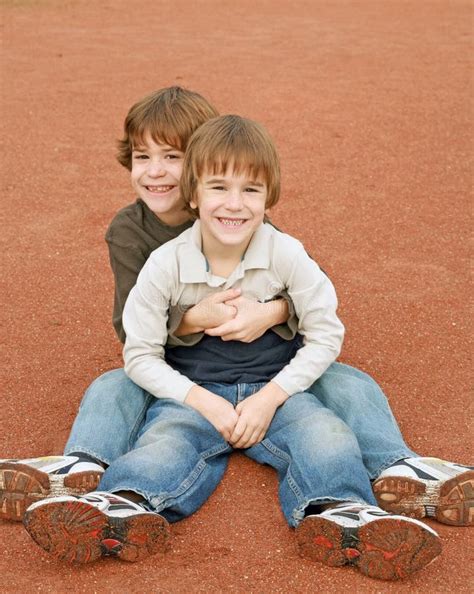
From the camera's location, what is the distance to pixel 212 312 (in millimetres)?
3447

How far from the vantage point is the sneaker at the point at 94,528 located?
2746 mm

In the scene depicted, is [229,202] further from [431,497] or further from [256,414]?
[431,497]

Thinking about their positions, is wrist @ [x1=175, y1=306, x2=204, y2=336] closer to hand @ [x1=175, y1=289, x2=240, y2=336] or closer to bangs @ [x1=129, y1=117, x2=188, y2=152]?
hand @ [x1=175, y1=289, x2=240, y2=336]

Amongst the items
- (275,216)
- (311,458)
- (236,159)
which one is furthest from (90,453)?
(275,216)

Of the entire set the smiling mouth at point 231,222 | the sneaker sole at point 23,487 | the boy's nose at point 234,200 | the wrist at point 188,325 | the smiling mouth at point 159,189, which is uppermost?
the boy's nose at point 234,200

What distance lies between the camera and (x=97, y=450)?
131 inches

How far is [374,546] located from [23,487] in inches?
43.4

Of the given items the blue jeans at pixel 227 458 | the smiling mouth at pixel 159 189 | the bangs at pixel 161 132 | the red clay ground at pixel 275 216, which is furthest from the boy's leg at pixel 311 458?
the bangs at pixel 161 132

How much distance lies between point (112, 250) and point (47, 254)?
205 cm

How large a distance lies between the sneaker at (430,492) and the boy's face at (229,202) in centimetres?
92

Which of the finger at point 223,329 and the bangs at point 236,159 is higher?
the bangs at point 236,159

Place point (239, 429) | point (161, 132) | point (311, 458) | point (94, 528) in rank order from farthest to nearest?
point (161, 132), point (239, 429), point (311, 458), point (94, 528)

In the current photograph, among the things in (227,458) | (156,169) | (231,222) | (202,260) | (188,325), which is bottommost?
(227,458)

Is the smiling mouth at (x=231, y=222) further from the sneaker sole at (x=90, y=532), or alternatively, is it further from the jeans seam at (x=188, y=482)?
the sneaker sole at (x=90, y=532)
